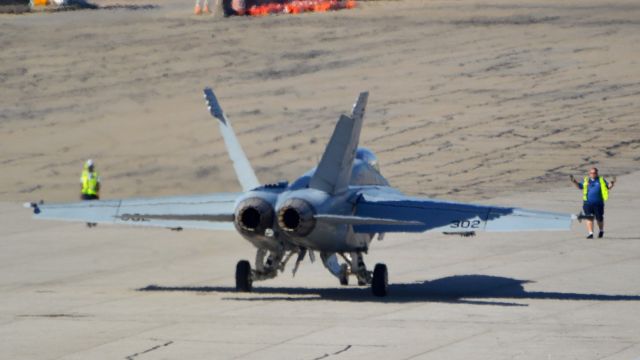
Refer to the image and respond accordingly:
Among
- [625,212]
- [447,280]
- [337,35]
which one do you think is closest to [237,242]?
[447,280]

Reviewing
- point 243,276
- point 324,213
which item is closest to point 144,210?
point 243,276

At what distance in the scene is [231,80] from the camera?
Result: 232 ft

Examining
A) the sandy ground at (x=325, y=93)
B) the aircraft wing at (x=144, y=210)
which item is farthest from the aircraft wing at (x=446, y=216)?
the sandy ground at (x=325, y=93)

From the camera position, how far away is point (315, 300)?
32594 mm

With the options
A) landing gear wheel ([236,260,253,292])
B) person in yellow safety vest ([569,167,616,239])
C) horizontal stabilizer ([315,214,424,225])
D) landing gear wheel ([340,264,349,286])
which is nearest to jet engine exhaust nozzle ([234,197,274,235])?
horizontal stabilizer ([315,214,424,225])

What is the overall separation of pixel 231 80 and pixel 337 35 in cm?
1099

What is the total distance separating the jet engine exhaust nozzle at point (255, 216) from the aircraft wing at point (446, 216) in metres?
1.91

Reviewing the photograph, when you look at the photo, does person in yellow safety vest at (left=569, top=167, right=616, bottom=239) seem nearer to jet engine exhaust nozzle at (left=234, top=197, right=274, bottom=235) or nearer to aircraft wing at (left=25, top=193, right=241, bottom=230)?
aircraft wing at (left=25, top=193, right=241, bottom=230)

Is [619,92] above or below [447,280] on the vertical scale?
above

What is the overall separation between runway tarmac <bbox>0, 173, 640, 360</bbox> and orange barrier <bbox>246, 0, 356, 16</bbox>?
43.1 metres

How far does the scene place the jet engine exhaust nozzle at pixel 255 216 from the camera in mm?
30391

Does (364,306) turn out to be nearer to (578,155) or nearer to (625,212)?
(625,212)

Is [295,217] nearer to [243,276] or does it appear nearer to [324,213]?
[324,213]

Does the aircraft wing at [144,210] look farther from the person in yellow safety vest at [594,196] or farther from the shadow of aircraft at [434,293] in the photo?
the person in yellow safety vest at [594,196]
